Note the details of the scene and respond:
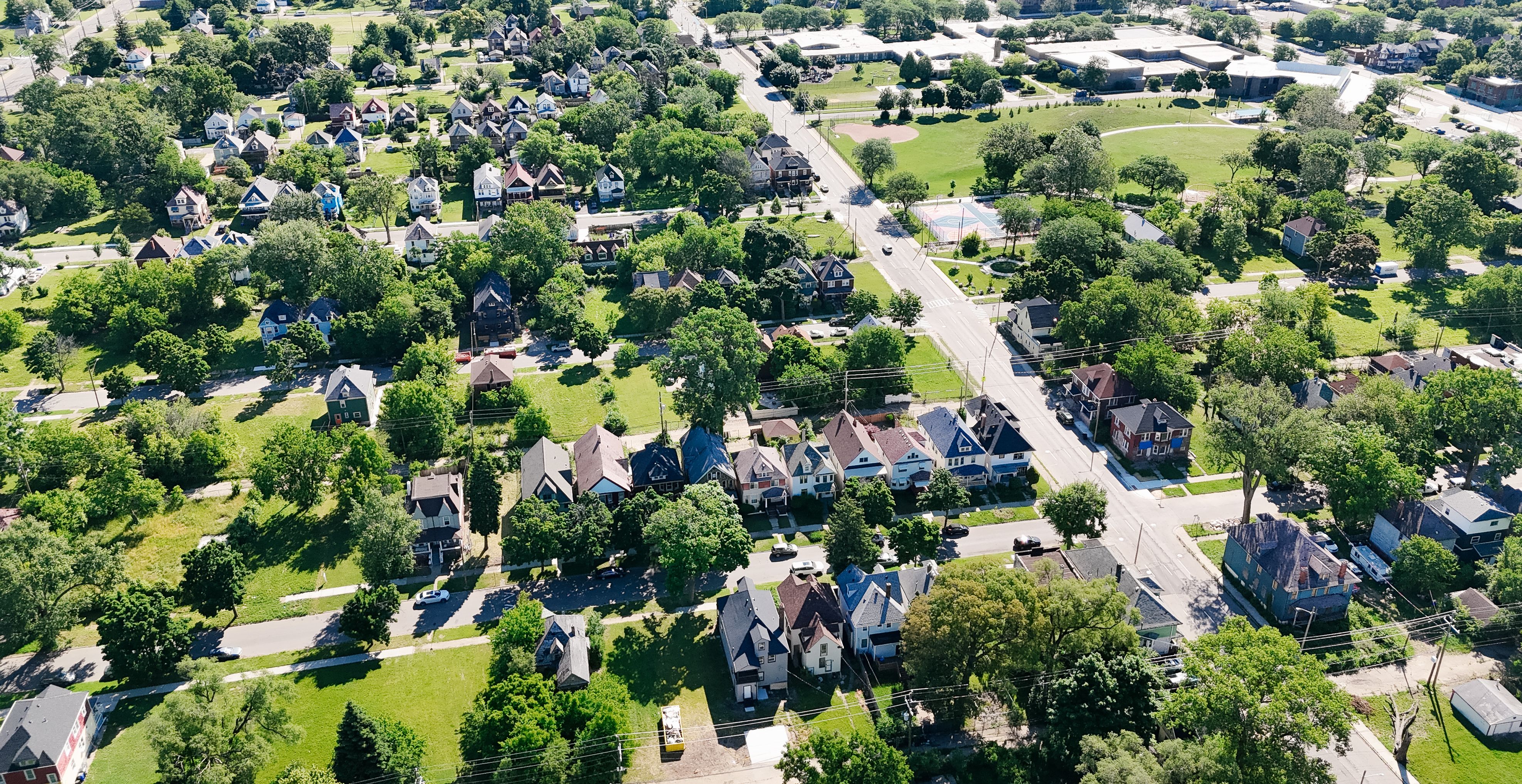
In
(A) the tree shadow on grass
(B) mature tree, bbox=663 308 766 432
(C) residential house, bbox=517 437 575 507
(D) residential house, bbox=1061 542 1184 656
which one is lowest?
(A) the tree shadow on grass

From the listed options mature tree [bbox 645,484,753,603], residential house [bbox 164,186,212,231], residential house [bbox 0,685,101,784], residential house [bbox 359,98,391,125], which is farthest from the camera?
residential house [bbox 359,98,391,125]

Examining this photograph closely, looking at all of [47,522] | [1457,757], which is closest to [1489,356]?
[1457,757]

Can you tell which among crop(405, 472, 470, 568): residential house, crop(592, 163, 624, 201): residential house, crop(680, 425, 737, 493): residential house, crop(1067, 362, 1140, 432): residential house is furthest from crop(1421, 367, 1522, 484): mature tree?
crop(592, 163, 624, 201): residential house

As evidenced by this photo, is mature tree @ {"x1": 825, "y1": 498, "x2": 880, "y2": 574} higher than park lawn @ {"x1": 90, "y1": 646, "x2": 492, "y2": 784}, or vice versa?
mature tree @ {"x1": 825, "y1": 498, "x2": 880, "y2": 574}

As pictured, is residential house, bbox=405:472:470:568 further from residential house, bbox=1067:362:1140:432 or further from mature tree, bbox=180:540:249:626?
residential house, bbox=1067:362:1140:432

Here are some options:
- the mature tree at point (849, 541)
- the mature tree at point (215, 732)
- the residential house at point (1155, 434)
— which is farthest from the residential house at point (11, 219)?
the residential house at point (1155, 434)

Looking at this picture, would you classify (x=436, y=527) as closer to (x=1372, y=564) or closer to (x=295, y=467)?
(x=295, y=467)

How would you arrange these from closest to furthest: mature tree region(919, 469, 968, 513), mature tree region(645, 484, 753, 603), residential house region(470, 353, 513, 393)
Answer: mature tree region(645, 484, 753, 603) → mature tree region(919, 469, 968, 513) → residential house region(470, 353, 513, 393)

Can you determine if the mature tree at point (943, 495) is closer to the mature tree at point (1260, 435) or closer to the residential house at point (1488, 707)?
the mature tree at point (1260, 435)
